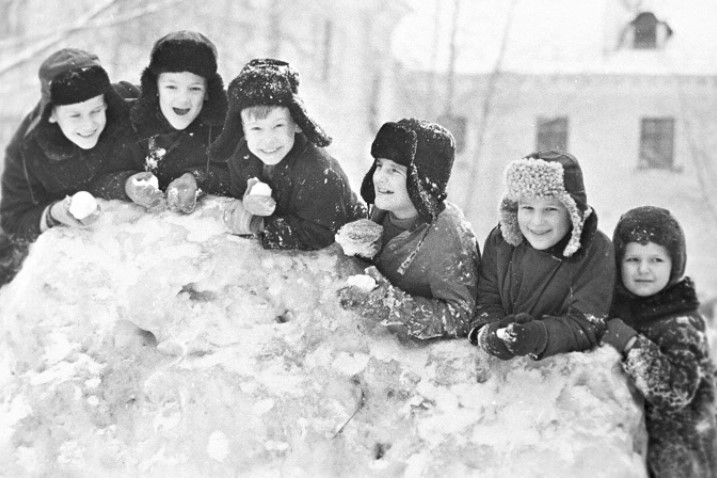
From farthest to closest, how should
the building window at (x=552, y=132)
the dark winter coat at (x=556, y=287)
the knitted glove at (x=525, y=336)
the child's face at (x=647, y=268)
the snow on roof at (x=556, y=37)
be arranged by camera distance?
1. the building window at (x=552, y=132)
2. the snow on roof at (x=556, y=37)
3. the child's face at (x=647, y=268)
4. the dark winter coat at (x=556, y=287)
5. the knitted glove at (x=525, y=336)

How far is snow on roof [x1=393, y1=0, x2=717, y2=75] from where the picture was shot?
17109 millimetres

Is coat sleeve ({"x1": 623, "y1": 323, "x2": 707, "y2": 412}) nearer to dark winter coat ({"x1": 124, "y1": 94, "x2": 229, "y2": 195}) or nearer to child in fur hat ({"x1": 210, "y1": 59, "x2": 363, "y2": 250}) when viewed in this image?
child in fur hat ({"x1": 210, "y1": 59, "x2": 363, "y2": 250})

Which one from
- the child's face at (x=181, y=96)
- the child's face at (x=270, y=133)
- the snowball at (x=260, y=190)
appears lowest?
the snowball at (x=260, y=190)

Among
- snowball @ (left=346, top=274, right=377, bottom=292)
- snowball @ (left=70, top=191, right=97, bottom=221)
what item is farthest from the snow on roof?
snowball @ (left=346, top=274, right=377, bottom=292)

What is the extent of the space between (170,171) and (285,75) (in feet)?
2.40

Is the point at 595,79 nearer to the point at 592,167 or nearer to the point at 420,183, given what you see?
the point at 592,167

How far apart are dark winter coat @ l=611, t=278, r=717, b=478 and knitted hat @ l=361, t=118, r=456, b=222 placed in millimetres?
819

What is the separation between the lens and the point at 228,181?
3.66 metres

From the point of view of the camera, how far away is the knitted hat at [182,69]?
12.0 feet

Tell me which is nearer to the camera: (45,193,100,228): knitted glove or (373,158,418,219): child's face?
(373,158,418,219): child's face

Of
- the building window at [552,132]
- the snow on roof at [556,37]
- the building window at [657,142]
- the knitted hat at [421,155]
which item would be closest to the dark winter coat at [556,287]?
the knitted hat at [421,155]

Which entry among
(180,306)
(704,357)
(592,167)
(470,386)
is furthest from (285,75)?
(592,167)

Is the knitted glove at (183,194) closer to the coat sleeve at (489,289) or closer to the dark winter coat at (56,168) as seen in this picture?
the dark winter coat at (56,168)

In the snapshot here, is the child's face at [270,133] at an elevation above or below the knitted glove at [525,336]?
above
